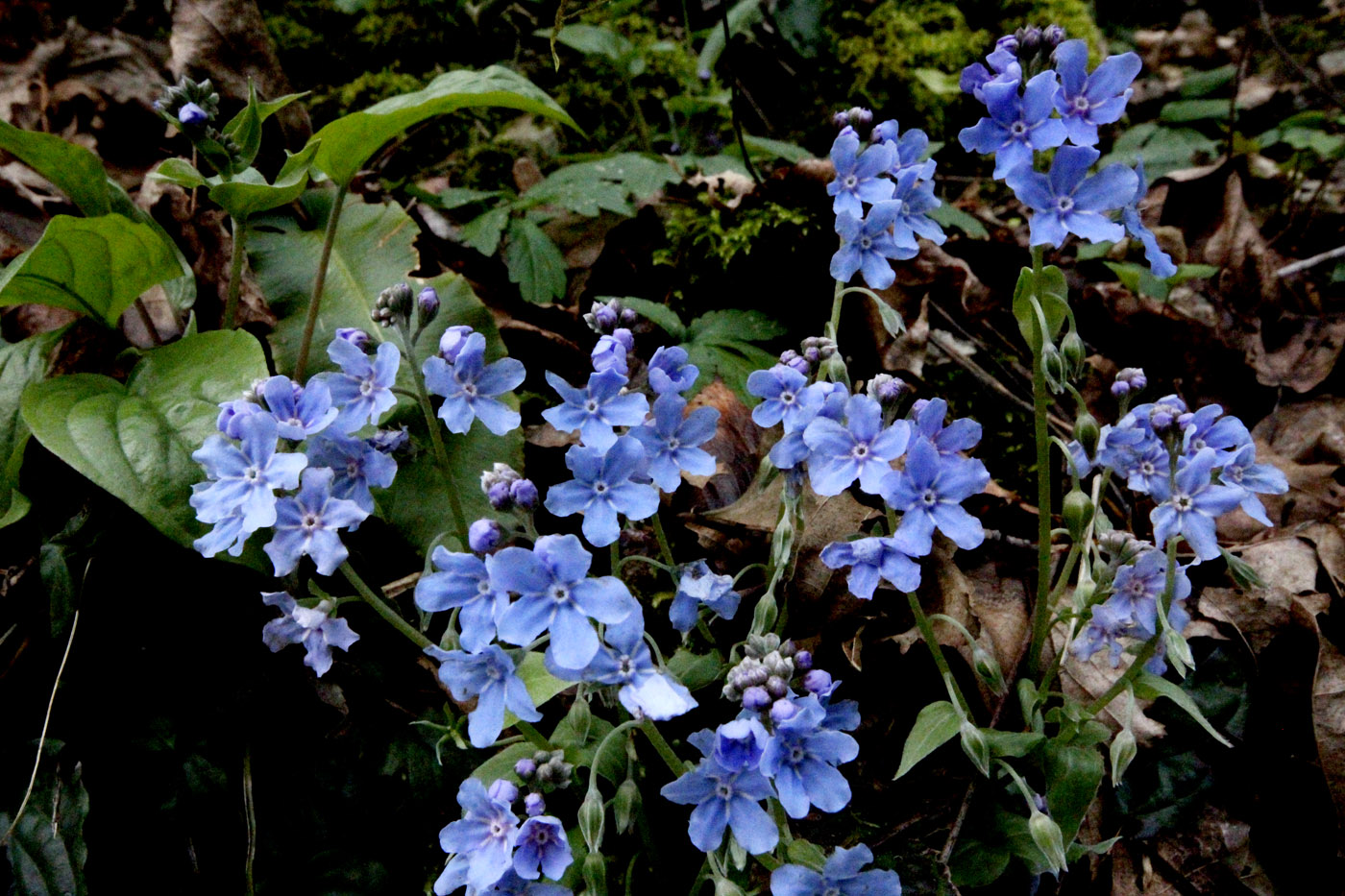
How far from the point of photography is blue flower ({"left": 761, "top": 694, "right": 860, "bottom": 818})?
4.70 feet

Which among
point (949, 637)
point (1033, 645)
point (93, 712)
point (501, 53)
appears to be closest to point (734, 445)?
point (949, 637)

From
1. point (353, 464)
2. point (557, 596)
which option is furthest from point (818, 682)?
point (353, 464)

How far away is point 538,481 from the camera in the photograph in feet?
8.36

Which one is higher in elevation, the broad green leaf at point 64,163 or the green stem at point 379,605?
the broad green leaf at point 64,163

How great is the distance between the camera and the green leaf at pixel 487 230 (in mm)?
2723

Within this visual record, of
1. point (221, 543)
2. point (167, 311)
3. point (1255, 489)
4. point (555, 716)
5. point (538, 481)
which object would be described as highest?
point (221, 543)

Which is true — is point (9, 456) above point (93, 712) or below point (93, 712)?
above

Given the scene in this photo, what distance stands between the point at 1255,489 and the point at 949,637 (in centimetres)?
66

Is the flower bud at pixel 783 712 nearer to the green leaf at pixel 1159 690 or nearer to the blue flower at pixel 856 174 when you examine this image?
the green leaf at pixel 1159 690

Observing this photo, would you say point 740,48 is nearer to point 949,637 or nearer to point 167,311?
point 167,311

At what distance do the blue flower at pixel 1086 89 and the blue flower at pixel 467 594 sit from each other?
3.92 ft

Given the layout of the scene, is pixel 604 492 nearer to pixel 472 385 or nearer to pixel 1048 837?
pixel 472 385

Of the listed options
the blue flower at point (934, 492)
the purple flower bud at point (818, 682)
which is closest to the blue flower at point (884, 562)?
the blue flower at point (934, 492)

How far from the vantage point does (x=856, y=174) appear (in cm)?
185
